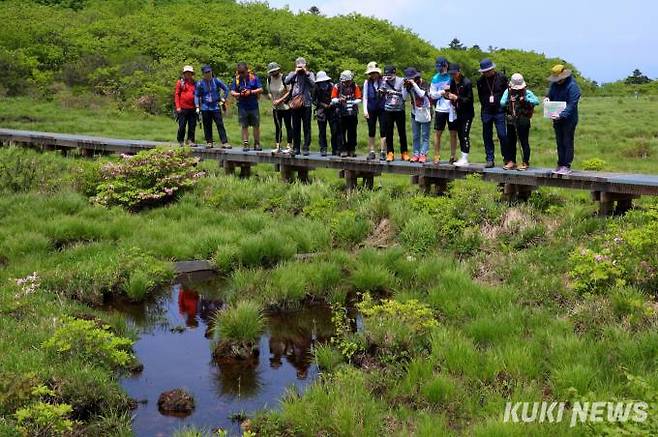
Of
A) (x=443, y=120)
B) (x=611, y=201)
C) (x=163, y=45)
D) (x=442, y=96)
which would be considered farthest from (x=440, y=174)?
(x=163, y=45)

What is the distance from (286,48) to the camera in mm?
53156

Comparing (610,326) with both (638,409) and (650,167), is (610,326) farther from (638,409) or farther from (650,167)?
(650,167)

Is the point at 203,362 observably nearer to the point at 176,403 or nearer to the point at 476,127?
the point at 176,403

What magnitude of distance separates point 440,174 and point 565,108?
2420 millimetres

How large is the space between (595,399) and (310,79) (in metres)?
9.14

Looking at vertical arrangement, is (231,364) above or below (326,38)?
below

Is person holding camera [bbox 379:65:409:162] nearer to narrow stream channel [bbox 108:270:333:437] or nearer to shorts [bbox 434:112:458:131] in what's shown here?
shorts [bbox 434:112:458:131]

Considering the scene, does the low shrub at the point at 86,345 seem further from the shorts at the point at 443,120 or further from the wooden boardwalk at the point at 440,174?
the shorts at the point at 443,120

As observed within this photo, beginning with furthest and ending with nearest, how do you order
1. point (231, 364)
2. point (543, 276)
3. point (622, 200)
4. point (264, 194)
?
point (264, 194) → point (622, 200) → point (543, 276) → point (231, 364)

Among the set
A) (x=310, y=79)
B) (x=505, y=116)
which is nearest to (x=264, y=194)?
(x=310, y=79)

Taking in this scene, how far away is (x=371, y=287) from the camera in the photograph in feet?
27.1

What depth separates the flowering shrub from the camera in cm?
1205

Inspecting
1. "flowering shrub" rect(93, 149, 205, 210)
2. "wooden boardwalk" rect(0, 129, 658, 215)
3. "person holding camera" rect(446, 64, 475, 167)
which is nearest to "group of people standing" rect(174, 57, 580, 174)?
"person holding camera" rect(446, 64, 475, 167)

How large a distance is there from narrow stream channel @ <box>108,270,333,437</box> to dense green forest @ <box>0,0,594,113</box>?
2731 cm
